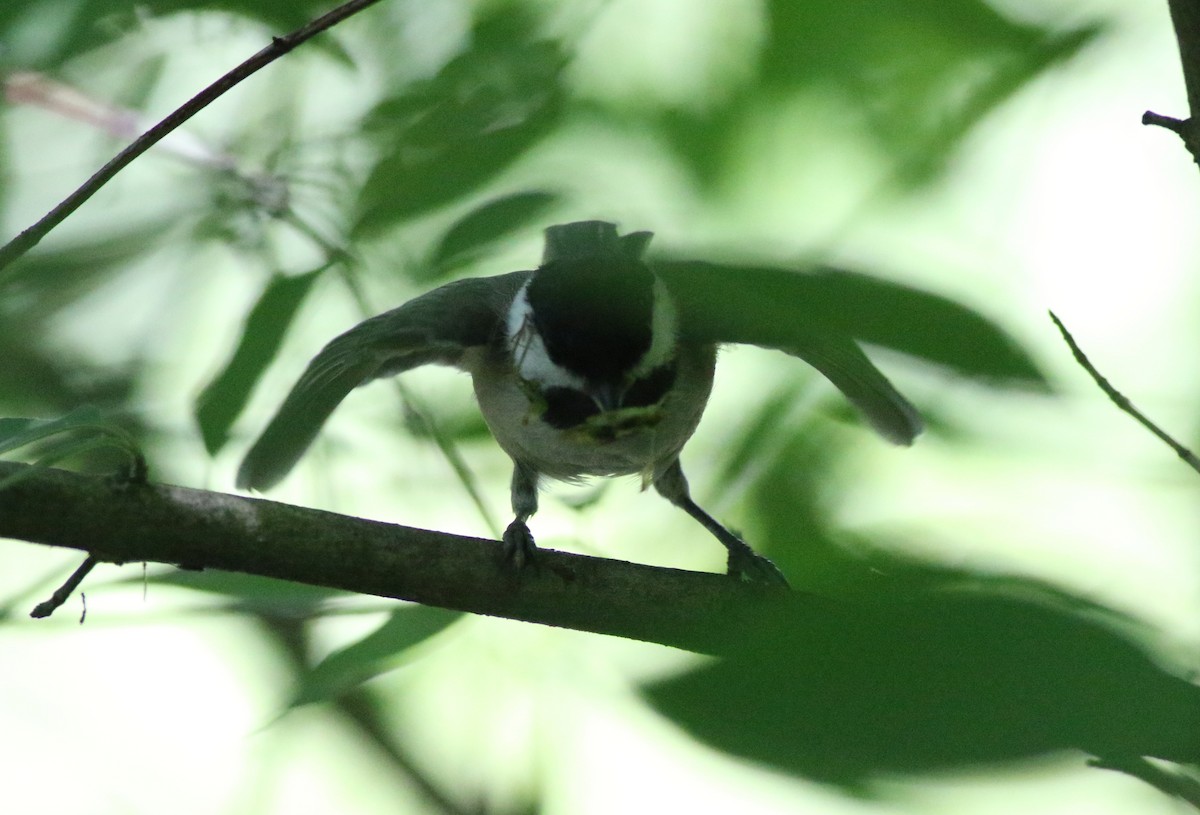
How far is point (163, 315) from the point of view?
4.58 feet

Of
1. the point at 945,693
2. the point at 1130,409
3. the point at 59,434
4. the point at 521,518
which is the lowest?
the point at 521,518

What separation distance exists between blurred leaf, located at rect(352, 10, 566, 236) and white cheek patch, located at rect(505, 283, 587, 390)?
1.74 feet

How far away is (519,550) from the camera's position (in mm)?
1276

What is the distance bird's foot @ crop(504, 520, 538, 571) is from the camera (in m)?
1.22

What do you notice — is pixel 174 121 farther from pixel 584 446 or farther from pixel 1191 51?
pixel 584 446

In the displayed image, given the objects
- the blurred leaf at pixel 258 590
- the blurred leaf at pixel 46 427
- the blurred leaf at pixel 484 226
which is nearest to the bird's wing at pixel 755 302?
the blurred leaf at pixel 484 226

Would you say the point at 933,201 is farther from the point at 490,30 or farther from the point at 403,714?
the point at 403,714

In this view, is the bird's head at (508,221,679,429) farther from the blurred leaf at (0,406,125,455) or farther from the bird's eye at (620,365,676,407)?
the blurred leaf at (0,406,125,455)

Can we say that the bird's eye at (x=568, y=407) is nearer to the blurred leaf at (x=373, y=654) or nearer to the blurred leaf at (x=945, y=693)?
the blurred leaf at (x=373, y=654)

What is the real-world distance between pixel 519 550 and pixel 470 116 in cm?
59

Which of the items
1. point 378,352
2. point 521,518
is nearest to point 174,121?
point 378,352

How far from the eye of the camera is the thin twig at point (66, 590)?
40.6 inches

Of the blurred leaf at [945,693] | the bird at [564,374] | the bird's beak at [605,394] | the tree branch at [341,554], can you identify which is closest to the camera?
the blurred leaf at [945,693]

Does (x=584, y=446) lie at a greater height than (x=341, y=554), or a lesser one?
lesser
